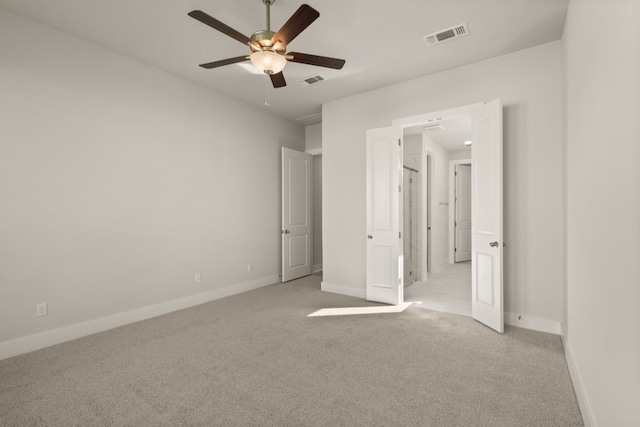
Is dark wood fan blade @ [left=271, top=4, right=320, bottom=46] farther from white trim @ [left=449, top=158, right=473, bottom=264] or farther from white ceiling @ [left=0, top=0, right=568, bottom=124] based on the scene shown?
white trim @ [left=449, top=158, right=473, bottom=264]

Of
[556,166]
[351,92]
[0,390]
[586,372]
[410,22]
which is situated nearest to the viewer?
[586,372]

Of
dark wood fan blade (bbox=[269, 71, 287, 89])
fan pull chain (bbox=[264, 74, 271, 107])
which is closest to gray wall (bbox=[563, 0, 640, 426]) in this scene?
dark wood fan blade (bbox=[269, 71, 287, 89])

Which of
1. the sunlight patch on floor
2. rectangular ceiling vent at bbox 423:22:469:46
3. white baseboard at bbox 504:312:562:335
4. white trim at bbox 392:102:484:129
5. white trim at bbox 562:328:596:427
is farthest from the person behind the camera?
the sunlight patch on floor

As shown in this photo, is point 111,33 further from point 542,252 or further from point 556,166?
point 542,252

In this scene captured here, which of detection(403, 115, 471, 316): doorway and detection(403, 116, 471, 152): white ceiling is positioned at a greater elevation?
detection(403, 116, 471, 152): white ceiling

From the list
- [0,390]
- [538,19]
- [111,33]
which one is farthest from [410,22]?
[0,390]

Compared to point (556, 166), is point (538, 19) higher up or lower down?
higher up

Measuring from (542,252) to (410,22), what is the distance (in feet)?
9.10

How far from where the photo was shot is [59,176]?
119 inches

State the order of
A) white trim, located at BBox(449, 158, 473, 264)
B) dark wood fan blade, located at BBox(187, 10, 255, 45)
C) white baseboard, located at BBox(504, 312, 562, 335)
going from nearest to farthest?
dark wood fan blade, located at BBox(187, 10, 255, 45) → white baseboard, located at BBox(504, 312, 562, 335) → white trim, located at BBox(449, 158, 473, 264)

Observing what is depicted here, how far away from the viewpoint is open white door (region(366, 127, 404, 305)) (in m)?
4.15

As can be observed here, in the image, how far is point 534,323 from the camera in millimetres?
3232

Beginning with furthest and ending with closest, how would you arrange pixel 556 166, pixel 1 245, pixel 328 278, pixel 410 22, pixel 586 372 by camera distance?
pixel 328 278 < pixel 556 166 < pixel 410 22 < pixel 1 245 < pixel 586 372

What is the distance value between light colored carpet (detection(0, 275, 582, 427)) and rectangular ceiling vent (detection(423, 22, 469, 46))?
3.11m
